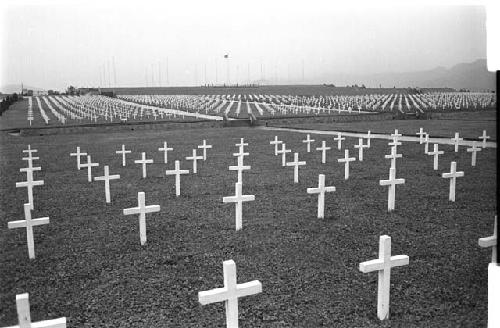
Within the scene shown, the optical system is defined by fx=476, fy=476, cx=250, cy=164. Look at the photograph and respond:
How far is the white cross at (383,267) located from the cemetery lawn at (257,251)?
15 cm

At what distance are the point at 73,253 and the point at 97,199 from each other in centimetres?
339

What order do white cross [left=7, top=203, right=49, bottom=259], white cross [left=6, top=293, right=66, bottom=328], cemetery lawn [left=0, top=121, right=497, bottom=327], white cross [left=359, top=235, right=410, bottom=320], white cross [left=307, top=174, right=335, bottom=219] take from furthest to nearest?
white cross [left=307, top=174, right=335, bottom=219]
white cross [left=7, top=203, right=49, bottom=259]
cemetery lawn [left=0, top=121, right=497, bottom=327]
white cross [left=359, top=235, right=410, bottom=320]
white cross [left=6, top=293, right=66, bottom=328]

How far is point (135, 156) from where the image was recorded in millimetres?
16281

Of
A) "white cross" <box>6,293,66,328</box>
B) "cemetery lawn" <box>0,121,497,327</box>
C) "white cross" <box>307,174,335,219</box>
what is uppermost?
"white cross" <box>6,293,66,328</box>

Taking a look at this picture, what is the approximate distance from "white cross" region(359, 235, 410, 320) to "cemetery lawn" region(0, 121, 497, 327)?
5.7 inches

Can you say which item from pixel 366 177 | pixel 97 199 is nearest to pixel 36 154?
pixel 97 199

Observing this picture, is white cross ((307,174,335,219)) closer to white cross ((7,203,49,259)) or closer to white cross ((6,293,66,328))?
white cross ((7,203,49,259))

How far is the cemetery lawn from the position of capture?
15.2 ft

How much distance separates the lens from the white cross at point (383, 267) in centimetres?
420

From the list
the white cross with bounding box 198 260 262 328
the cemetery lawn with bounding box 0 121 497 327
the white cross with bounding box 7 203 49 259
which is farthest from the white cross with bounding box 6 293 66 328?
the white cross with bounding box 7 203 49 259

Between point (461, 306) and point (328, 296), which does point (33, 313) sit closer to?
point (328, 296)

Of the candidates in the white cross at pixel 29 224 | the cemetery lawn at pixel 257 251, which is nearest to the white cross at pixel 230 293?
the cemetery lawn at pixel 257 251

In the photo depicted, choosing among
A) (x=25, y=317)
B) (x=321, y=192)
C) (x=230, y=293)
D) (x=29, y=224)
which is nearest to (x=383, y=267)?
(x=230, y=293)

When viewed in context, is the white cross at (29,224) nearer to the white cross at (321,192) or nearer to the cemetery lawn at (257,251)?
the cemetery lawn at (257,251)
